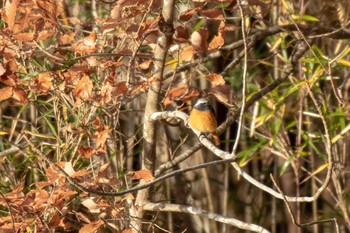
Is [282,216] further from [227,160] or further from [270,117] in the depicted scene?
[227,160]

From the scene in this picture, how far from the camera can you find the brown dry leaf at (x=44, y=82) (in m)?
2.81

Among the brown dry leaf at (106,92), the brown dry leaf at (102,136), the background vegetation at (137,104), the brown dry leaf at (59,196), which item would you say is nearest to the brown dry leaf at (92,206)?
the background vegetation at (137,104)

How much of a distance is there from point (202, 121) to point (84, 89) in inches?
17.5

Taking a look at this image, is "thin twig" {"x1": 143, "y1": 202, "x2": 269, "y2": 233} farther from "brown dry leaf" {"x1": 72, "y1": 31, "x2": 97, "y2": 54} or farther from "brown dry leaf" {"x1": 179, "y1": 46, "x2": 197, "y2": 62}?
"brown dry leaf" {"x1": 72, "y1": 31, "x2": 97, "y2": 54}

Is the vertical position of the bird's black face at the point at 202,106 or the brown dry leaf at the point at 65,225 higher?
the bird's black face at the point at 202,106

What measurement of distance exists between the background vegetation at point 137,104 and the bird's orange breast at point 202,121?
0.05 m

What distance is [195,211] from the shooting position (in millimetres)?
2928

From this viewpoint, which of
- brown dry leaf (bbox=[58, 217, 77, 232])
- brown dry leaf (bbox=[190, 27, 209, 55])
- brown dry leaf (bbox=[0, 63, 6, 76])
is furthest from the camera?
brown dry leaf (bbox=[58, 217, 77, 232])

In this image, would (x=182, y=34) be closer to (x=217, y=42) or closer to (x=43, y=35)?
(x=217, y=42)

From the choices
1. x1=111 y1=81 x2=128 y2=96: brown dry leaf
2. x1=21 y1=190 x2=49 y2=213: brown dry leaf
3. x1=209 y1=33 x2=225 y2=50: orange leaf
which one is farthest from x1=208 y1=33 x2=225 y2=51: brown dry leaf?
x1=21 y1=190 x2=49 y2=213: brown dry leaf

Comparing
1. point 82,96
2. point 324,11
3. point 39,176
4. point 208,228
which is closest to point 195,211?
point 82,96

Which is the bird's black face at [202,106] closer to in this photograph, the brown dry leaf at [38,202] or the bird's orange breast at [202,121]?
the bird's orange breast at [202,121]

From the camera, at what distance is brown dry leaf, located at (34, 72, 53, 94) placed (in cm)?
281

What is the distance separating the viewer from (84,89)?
2.76m
